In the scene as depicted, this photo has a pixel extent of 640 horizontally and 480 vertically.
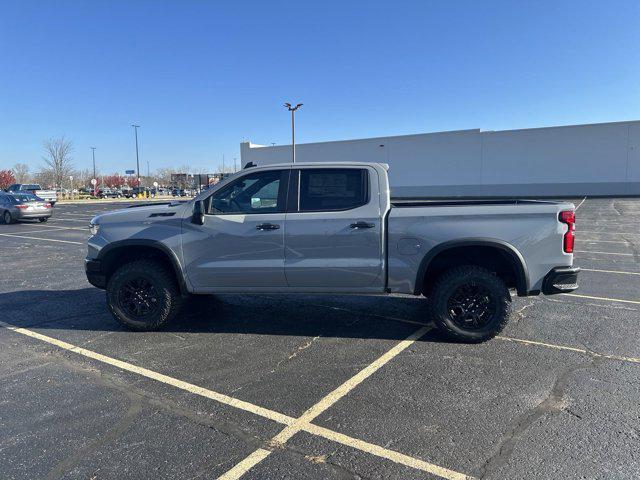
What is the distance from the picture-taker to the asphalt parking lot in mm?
2832

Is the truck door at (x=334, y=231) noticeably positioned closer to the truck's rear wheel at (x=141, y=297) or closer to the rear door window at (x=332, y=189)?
the rear door window at (x=332, y=189)

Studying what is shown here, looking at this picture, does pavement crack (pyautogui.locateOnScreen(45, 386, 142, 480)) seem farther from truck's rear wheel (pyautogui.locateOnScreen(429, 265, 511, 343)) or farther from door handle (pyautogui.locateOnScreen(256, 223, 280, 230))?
truck's rear wheel (pyautogui.locateOnScreen(429, 265, 511, 343))

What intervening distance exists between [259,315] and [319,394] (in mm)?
2394

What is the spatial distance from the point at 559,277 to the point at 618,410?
154 centimetres

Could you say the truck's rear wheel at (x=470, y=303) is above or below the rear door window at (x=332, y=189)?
below

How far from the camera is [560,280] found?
15.2ft

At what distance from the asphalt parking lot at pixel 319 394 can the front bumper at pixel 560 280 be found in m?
0.60

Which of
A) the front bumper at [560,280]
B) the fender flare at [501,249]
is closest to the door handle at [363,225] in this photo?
the fender flare at [501,249]

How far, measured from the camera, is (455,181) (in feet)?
153

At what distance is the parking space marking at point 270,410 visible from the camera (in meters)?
2.79

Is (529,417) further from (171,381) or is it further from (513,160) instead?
(513,160)

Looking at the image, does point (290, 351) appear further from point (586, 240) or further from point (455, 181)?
point (455, 181)

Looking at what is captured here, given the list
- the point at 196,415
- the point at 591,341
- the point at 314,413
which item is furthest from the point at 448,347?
the point at 196,415

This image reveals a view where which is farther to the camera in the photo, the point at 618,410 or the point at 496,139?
the point at 496,139
